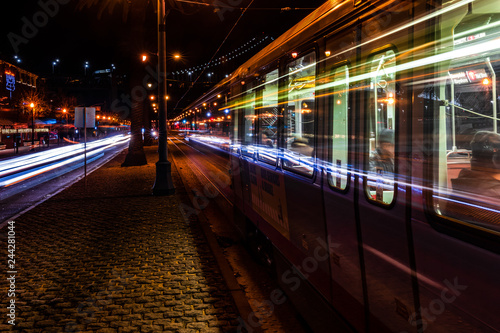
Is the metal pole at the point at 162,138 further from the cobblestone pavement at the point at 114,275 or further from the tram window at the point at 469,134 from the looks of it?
the tram window at the point at 469,134

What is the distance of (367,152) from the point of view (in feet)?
9.90

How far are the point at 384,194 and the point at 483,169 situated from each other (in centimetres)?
75

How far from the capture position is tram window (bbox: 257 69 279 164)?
202 inches

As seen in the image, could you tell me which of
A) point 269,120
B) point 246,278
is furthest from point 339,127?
point 246,278

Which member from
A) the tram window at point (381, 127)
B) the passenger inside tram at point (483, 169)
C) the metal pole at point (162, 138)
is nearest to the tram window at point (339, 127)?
the tram window at point (381, 127)

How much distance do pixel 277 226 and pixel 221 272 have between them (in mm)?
1306

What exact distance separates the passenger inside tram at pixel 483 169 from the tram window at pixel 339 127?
115 centimetres

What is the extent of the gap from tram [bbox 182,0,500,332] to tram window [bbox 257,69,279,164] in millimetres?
409

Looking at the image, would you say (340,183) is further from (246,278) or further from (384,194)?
(246,278)

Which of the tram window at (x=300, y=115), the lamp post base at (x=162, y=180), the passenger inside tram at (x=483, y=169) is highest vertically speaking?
the tram window at (x=300, y=115)

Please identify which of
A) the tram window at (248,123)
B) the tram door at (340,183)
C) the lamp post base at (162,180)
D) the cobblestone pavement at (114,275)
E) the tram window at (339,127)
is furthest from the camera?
the lamp post base at (162,180)

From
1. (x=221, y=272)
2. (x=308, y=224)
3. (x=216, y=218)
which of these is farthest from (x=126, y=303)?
(x=216, y=218)

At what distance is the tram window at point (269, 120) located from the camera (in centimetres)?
512

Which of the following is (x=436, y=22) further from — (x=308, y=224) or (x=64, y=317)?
(x=64, y=317)
